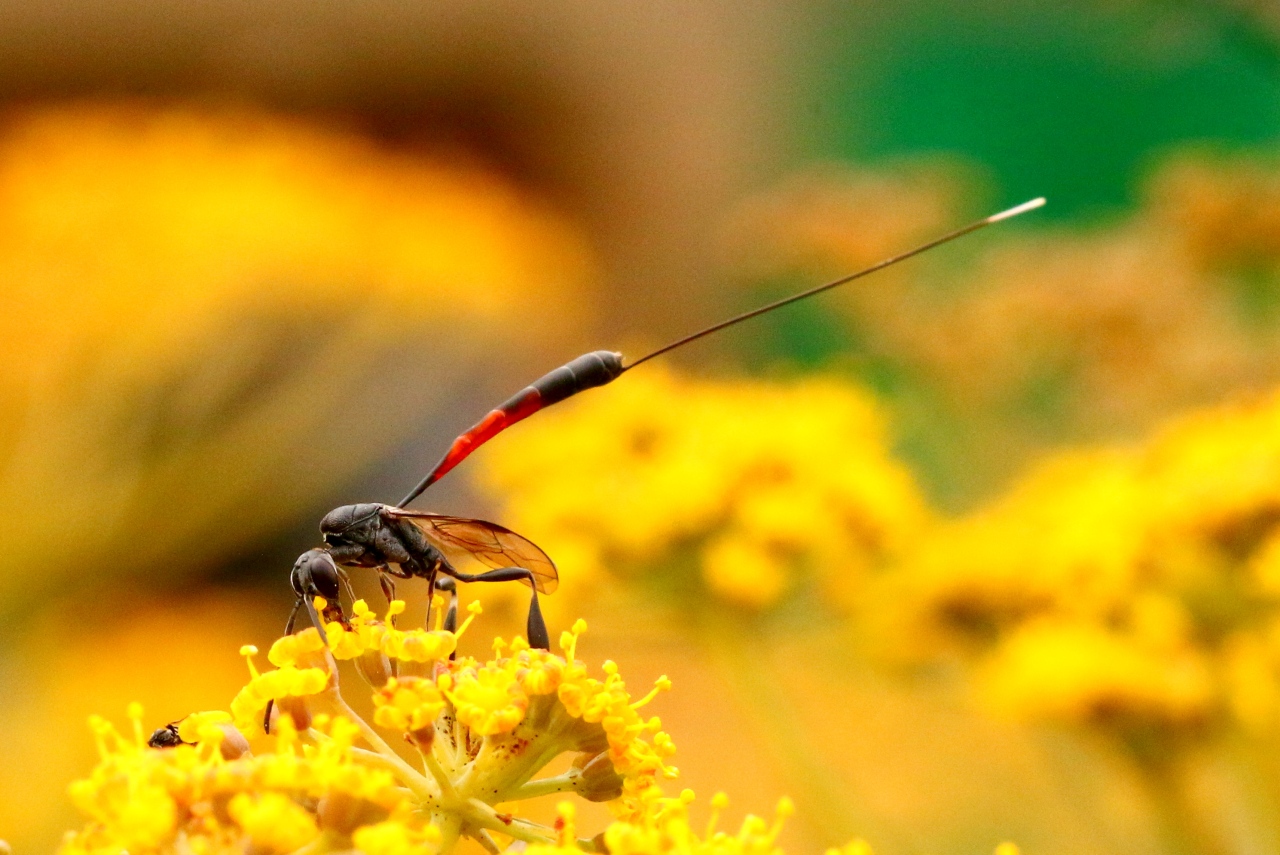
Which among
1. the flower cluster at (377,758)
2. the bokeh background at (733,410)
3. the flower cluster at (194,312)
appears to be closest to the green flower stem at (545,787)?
the flower cluster at (377,758)

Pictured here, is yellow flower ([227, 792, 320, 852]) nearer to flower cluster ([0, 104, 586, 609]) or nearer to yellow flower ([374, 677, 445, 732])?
yellow flower ([374, 677, 445, 732])

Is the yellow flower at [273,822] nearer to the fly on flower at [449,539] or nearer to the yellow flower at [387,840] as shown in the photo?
the yellow flower at [387,840]

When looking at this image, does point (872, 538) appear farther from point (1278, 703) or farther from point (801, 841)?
point (1278, 703)

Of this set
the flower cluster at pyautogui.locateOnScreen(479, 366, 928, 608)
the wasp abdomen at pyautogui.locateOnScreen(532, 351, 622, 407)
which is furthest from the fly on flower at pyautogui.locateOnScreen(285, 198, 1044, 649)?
the flower cluster at pyautogui.locateOnScreen(479, 366, 928, 608)

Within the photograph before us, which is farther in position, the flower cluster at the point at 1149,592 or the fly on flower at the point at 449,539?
the flower cluster at the point at 1149,592

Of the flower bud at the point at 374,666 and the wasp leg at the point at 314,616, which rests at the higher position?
the wasp leg at the point at 314,616

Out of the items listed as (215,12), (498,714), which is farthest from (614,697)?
(215,12)
